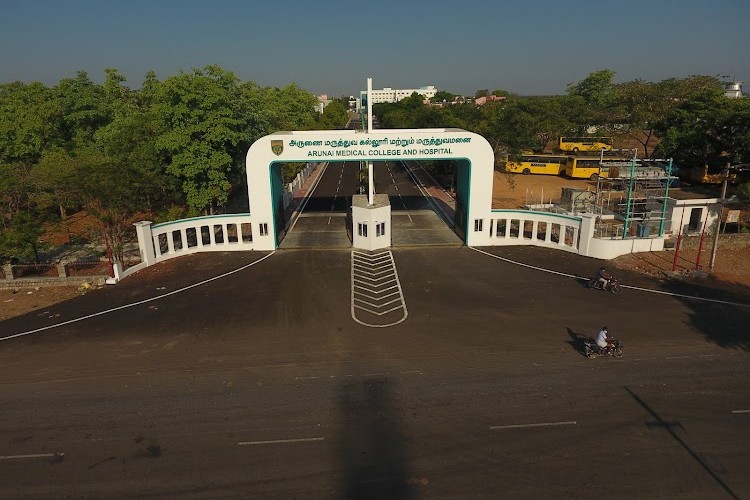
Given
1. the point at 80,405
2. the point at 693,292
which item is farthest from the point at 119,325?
the point at 693,292

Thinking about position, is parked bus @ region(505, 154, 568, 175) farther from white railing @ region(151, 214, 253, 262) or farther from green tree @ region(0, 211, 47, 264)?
green tree @ region(0, 211, 47, 264)

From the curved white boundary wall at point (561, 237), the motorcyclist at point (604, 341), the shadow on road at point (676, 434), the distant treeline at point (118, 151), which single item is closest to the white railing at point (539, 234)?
the curved white boundary wall at point (561, 237)

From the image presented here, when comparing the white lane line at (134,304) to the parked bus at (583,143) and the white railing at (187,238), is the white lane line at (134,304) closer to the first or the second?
the white railing at (187,238)

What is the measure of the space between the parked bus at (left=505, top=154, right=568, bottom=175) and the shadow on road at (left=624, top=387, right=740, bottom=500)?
4803cm

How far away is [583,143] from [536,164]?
13.6 meters

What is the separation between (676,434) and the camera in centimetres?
1362

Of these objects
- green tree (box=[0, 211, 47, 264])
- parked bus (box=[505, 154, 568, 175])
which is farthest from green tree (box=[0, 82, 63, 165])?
parked bus (box=[505, 154, 568, 175])

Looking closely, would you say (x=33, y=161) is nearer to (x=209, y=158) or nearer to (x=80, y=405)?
(x=209, y=158)

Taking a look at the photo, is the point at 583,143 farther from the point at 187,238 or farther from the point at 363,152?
the point at 187,238

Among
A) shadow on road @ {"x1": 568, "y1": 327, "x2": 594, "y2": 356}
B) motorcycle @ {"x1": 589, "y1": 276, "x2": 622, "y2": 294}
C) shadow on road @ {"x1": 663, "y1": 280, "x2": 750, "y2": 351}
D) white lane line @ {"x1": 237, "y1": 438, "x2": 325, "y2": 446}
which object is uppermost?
motorcycle @ {"x1": 589, "y1": 276, "x2": 622, "y2": 294}

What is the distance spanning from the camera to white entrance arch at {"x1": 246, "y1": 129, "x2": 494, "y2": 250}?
32156mm

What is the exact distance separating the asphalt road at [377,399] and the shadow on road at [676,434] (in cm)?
6

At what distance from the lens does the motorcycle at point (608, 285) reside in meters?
24.5

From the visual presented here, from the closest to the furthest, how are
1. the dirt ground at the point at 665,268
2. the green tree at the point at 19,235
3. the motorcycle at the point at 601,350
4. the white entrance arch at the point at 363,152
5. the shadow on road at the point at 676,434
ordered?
the shadow on road at the point at 676,434, the motorcycle at the point at 601,350, the dirt ground at the point at 665,268, the green tree at the point at 19,235, the white entrance arch at the point at 363,152
